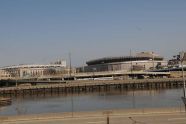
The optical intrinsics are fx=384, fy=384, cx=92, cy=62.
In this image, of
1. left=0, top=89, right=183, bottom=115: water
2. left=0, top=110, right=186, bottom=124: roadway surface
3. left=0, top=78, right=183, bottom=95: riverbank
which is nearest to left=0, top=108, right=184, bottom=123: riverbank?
left=0, top=110, right=186, bottom=124: roadway surface

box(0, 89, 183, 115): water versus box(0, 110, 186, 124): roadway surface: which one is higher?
box(0, 110, 186, 124): roadway surface

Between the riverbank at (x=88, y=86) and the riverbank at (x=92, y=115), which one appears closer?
the riverbank at (x=92, y=115)

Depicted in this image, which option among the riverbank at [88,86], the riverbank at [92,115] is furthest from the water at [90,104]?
the riverbank at [88,86]

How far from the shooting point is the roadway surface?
25947mm

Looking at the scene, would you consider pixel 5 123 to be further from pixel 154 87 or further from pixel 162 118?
pixel 154 87

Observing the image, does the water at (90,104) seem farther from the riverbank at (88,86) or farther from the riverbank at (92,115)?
the riverbank at (88,86)

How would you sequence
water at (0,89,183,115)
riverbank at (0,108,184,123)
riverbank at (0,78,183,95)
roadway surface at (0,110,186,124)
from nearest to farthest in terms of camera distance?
1. roadway surface at (0,110,186,124)
2. riverbank at (0,108,184,123)
3. water at (0,89,183,115)
4. riverbank at (0,78,183,95)

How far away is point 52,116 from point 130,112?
606cm

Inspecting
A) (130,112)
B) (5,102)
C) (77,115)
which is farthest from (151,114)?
(5,102)

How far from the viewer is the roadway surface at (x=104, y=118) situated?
2595 centimetres

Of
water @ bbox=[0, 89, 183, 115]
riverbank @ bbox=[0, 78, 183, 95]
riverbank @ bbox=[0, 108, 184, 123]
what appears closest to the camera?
riverbank @ bbox=[0, 108, 184, 123]

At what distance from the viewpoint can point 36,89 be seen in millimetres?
143375

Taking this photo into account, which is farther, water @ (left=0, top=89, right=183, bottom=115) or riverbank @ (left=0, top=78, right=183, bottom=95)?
riverbank @ (left=0, top=78, right=183, bottom=95)

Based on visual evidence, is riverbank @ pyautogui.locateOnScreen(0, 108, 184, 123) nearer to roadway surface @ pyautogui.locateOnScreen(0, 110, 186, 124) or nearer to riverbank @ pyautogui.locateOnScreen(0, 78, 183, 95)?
roadway surface @ pyautogui.locateOnScreen(0, 110, 186, 124)
